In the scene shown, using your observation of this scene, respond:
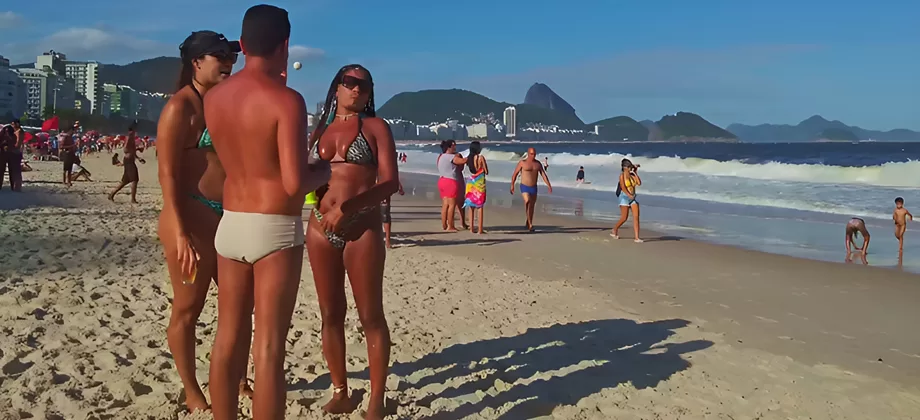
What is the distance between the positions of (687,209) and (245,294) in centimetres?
1803

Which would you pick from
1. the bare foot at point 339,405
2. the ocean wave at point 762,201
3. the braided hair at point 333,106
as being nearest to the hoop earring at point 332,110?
the braided hair at point 333,106

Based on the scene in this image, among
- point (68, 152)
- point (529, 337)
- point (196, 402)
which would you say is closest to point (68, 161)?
point (68, 152)

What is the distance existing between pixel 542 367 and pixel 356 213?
2.05m

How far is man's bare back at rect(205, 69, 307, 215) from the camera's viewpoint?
255cm

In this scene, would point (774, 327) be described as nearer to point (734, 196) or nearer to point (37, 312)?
point (37, 312)

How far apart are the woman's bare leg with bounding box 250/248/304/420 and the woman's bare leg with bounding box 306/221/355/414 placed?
782 mm

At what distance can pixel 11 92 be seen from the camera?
124 metres

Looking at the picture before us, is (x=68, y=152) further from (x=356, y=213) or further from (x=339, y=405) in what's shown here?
(x=356, y=213)

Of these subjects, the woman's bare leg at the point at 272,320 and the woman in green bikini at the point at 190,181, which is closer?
the woman's bare leg at the point at 272,320

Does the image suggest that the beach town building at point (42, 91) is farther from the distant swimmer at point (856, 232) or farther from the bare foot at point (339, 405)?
the bare foot at point (339, 405)

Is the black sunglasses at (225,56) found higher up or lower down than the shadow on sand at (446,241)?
higher up

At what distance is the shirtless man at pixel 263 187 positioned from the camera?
2.56 meters

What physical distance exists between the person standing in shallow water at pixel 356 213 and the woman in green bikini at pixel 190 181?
480mm

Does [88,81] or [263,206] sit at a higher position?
[88,81]
